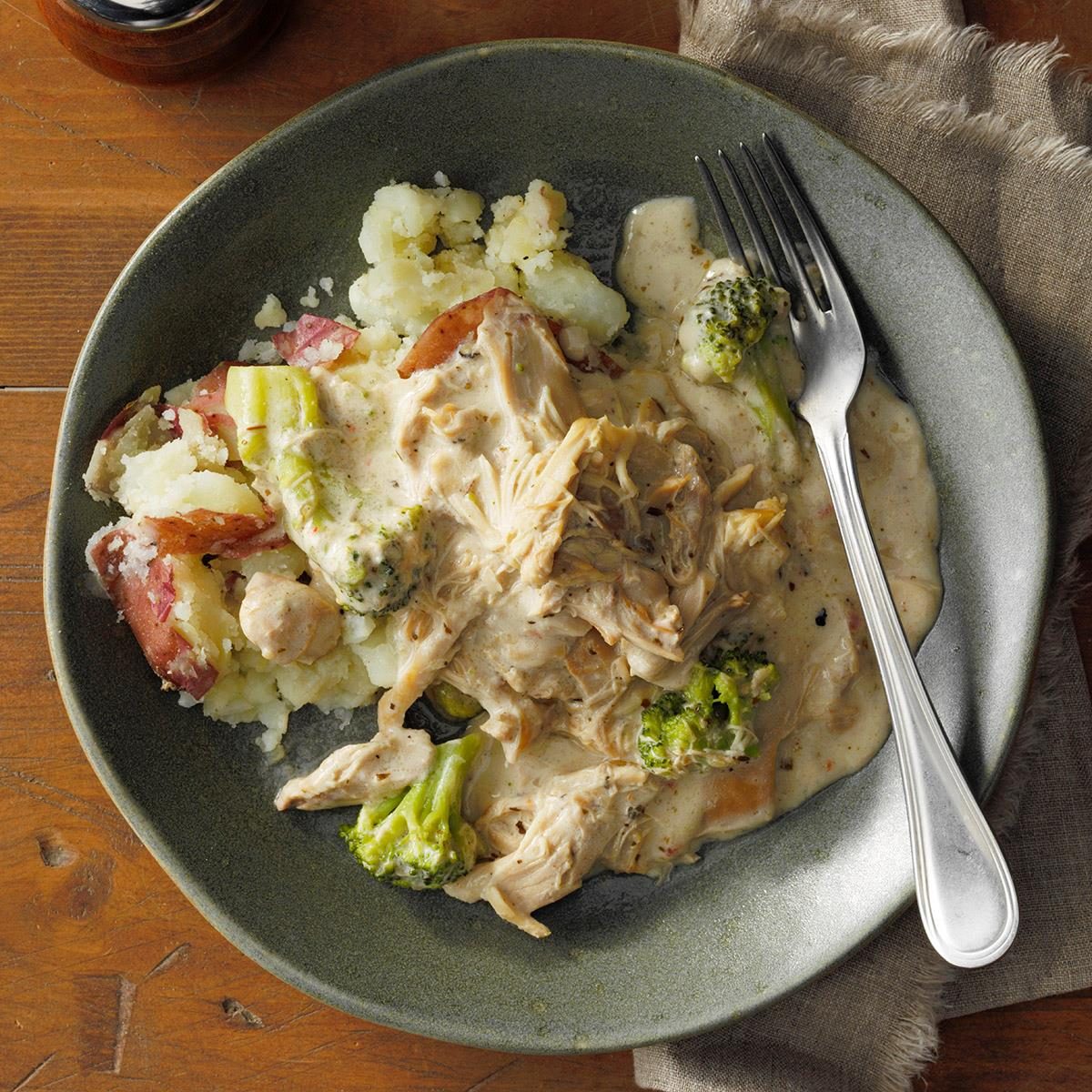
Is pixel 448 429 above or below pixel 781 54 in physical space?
below

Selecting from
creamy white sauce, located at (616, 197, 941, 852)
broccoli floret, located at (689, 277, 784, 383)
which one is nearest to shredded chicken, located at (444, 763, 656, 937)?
creamy white sauce, located at (616, 197, 941, 852)

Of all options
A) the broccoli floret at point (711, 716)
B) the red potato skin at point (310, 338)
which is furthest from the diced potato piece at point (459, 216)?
the broccoli floret at point (711, 716)

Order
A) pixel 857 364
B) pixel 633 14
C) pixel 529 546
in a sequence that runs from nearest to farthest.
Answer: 1. pixel 529 546
2. pixel 857 364
3. pixel 633 14

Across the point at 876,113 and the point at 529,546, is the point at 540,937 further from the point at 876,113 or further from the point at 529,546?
the point at 876,113

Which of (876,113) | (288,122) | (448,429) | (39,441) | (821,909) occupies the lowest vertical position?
(821,909)

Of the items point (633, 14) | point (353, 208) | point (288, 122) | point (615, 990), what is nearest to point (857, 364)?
point (633, 14)

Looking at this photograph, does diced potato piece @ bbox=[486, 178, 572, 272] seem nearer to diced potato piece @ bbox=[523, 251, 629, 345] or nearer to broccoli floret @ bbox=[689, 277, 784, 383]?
diced potato piece @ bbox=[523, 251, 629, 345]
